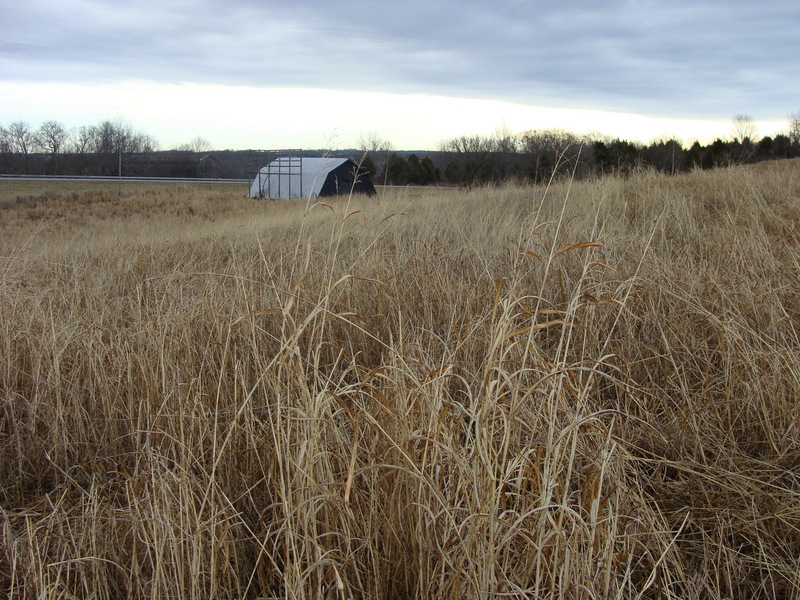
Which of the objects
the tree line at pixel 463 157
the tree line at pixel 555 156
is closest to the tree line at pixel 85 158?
the tree line at pixel 463 157

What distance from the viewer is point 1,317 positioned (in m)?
3.20

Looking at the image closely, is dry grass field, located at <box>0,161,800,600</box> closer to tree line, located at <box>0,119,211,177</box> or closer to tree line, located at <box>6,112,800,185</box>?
tree line, located at <box>6,112,800,185</box>

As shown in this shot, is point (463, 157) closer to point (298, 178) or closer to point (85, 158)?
point (298, 178)

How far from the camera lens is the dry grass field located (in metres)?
1.52

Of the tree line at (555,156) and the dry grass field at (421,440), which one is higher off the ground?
the tree line at (555,156)

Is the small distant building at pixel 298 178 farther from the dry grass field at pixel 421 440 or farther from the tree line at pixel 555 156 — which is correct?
the dry grass field at pixel 421 440

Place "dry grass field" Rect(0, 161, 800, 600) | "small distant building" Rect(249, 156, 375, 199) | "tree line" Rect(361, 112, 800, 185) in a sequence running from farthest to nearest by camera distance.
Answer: "small distant building" Rect(249, 156, 375, 199) < "tree line" Rect(361, 112, 800, 185) < "dry grass field" Rect(0, 161, 800, 600)

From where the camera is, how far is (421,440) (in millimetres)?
1776

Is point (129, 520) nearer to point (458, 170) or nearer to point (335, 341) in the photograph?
point (335, 341)

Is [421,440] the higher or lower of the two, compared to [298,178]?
lower

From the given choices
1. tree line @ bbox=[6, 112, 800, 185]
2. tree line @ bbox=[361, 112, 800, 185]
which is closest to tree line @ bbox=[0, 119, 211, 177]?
tree line @ bbox=[6, 112, 800, 185]

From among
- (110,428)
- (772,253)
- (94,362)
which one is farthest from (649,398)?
(94,362)

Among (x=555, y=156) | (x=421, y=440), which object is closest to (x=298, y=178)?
(x=555, y=156)

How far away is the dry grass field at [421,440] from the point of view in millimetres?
1518
